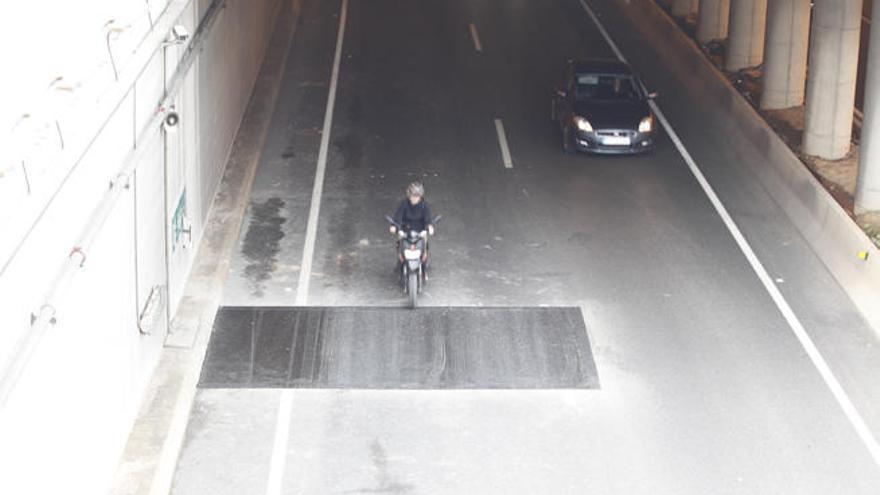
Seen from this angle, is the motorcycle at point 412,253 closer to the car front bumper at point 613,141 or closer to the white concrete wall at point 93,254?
the white concrete wall at point 93,254

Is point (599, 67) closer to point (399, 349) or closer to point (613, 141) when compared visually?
point (613, 141)

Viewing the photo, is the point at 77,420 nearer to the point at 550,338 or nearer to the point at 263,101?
the point at 550,338

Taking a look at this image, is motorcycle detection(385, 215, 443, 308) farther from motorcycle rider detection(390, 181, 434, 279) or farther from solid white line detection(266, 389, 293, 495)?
solid white line detection(266, 389, 293, 495)

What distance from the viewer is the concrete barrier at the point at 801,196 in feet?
A: 68.0

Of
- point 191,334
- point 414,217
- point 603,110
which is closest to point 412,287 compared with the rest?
point 414,217

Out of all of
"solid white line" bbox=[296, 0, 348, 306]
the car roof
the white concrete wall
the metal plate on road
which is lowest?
the metal plate on road

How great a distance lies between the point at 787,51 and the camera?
29047 mm

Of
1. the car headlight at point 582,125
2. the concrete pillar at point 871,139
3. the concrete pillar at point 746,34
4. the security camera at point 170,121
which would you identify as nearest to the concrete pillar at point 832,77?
the concrete pillar at point 871,139

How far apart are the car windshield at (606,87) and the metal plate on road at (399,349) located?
8141 millimetres

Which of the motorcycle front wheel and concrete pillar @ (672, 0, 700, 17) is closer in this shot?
A: the motorcycle front wheel

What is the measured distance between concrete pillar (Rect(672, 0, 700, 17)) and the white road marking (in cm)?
857

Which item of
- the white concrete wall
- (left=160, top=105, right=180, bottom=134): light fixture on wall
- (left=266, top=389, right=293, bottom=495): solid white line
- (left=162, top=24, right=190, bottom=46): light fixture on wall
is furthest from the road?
(left=162, top=24, right=190, bottom=46): light fixture on wall

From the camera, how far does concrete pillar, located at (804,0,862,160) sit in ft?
82.2

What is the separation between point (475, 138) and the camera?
91.7 ft
